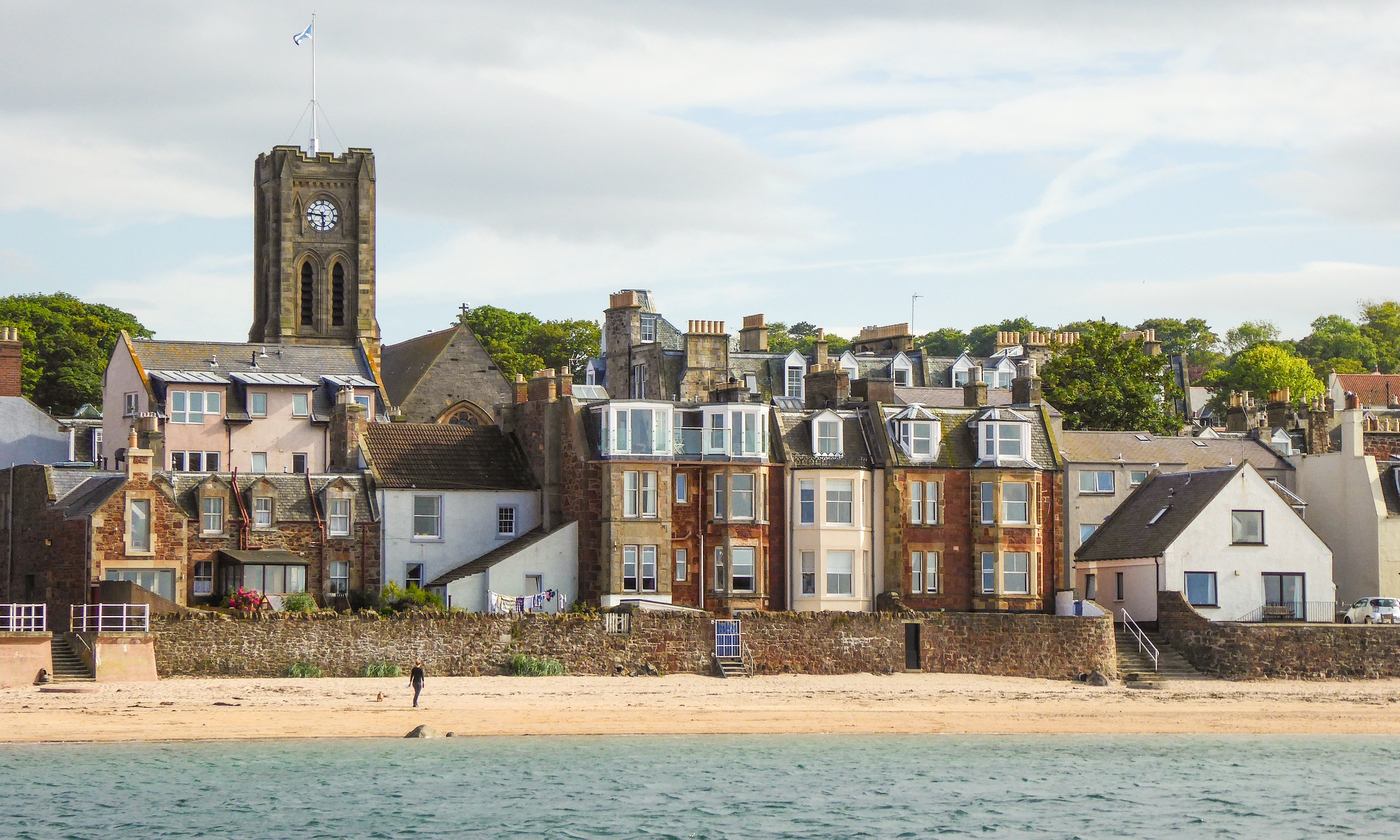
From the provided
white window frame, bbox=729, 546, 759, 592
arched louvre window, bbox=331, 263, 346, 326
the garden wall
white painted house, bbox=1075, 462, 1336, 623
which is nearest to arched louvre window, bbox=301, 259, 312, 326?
arched louvre window, bbox=331, 263, 346, 326

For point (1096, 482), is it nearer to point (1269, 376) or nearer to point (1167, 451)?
point (1167, 451)

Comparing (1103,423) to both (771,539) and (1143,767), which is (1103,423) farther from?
(1143,767)

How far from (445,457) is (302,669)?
524 inches

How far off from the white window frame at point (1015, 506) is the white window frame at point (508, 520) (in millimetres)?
16220

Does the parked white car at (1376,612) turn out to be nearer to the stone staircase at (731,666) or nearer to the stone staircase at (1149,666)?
the stone staircase at (1149,666)

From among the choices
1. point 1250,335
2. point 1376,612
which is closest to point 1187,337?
point 1250,335

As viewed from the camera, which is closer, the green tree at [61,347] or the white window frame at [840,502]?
the white window frame at [840,502]

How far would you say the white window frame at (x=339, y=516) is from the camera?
2488 inches

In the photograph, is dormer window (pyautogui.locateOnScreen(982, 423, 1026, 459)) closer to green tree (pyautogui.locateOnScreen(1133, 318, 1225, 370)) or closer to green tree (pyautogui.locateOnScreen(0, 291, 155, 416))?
green tree (pyautogui.locateOnScreen(0, 291, 155, 416))

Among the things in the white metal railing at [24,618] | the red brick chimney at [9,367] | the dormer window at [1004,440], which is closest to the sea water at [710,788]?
the white metal railing at [24,618]

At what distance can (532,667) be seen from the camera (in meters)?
57.2

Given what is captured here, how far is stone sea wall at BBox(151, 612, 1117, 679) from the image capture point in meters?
54.4

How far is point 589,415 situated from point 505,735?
16.3m

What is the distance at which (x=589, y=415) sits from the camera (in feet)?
213
